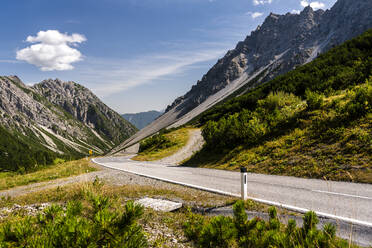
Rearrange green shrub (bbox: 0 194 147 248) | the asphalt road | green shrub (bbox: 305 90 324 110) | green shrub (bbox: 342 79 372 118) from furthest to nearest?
1. green shrub (bbox: 305 90 324 110)
2. green shrub (bbox: 342 79 372 118)
3. the asphalt road
4. green shrub (bbox: 0 194 147 248)

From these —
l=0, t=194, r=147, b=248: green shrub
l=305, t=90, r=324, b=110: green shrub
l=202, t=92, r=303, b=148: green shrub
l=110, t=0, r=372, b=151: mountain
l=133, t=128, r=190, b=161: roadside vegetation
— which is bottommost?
l=133, t=128, r=190, b=161: roadside vegetation

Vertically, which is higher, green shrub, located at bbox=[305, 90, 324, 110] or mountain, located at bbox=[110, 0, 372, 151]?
mountain, located at bbox=[110, 0, 372, 151]

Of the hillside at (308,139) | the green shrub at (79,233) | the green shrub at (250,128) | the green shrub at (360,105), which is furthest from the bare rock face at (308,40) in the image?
the green shrub at (79,233)

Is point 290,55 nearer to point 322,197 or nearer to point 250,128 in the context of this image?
point 250,128

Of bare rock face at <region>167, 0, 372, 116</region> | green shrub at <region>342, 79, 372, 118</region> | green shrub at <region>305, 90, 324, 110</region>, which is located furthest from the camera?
bare rock face at <region>167, 0, 372, 116</region>

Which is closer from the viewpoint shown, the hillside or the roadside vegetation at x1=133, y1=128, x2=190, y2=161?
the hillside

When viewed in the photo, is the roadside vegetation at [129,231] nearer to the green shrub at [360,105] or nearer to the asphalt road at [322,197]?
the asphalt road at [322,197]

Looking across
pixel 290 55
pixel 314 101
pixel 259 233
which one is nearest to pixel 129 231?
pixel 259 233

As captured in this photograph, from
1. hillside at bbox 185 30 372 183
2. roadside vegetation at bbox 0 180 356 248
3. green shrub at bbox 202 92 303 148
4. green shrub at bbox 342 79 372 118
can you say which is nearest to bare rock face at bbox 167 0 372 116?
green shrub at bbox 202 92 303 148

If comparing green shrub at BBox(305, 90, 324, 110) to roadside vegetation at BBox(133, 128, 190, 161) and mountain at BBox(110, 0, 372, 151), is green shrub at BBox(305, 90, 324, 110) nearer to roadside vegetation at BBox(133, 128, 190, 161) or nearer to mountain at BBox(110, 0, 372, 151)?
roadside vegetation at BBox(133, 128, 190, 161)

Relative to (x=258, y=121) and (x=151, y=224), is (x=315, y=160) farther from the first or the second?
(x=151, y=224)

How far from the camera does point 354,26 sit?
14112 centimetres

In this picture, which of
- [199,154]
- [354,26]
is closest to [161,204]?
[199,154]

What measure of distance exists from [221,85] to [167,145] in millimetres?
157247
